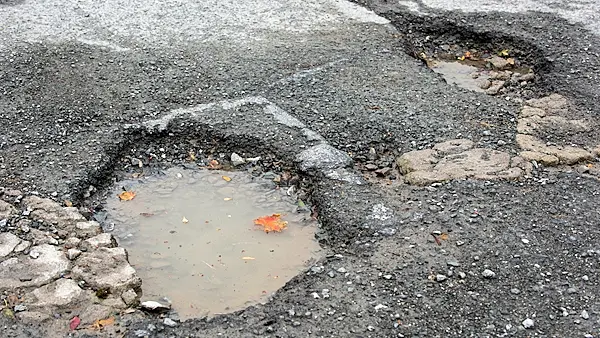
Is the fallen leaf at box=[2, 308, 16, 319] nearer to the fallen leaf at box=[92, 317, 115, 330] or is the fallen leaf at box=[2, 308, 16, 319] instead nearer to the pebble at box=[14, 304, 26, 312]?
the pebble at box=[14, 304, 26, 312]

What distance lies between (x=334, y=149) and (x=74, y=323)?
1883mm

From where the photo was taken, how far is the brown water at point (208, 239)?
3.32 meters

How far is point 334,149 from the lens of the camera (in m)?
4.21

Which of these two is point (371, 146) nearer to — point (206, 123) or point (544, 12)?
point (206, 123)

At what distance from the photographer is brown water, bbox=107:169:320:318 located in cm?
332

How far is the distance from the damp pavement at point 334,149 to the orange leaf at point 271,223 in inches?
8.8

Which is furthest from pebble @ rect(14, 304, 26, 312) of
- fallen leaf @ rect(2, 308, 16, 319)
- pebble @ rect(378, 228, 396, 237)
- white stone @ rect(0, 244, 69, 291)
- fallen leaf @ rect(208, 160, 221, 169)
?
pebble @ rect(378, 228, 396, 237)

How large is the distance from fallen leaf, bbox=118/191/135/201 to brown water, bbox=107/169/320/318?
0.12ft

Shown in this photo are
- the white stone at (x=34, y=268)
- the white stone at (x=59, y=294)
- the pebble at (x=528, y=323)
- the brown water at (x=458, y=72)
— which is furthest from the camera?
the brown water at (x=458, y=72)

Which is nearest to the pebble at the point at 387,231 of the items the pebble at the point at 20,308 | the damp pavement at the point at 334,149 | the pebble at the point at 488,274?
the damp pavement at the point at 334,149

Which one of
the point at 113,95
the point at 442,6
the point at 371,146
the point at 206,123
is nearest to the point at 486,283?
the point at 371,146

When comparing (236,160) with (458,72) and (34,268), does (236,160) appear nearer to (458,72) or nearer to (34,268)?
(34,268)

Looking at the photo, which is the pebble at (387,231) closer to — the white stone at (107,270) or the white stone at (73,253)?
the white stone at (107,270)

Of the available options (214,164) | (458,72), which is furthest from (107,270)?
(458,72)
